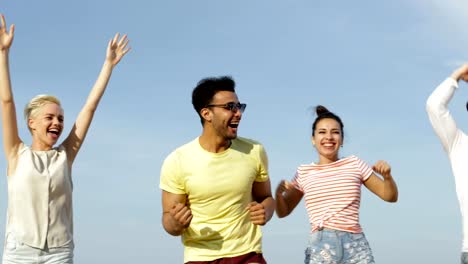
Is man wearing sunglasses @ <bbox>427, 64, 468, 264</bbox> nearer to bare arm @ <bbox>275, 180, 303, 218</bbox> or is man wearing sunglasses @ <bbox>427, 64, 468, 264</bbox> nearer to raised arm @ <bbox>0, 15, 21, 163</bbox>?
bare arm @ <bbox>275, 180, 303, 218</bbox>

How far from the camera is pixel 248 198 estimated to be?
786 centimetres

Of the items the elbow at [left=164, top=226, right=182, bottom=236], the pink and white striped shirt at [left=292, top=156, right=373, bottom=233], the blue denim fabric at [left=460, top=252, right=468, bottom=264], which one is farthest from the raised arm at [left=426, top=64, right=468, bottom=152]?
the elbow at [left=164, top=226, right=182, bottom=236]

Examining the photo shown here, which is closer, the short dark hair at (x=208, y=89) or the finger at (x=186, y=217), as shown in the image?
the finger at (x=186, y=217)

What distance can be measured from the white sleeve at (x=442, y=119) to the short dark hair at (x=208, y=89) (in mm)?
2263

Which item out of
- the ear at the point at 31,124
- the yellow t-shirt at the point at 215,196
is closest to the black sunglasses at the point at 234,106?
the yellow t-shirt at the point at 215,196

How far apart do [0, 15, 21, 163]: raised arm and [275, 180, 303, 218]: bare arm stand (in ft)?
10.6

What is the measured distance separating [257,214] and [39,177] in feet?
8.35

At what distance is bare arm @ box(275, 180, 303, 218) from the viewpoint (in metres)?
8.78

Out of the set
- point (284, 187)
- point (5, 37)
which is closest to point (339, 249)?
point (284, 187)

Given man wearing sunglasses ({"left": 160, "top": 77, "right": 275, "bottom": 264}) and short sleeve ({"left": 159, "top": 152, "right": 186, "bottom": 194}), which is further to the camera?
short sleeve ({"left": 159, "top": 152, "right": 186, "bottom": 194})

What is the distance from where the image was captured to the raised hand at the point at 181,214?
7.21 metres

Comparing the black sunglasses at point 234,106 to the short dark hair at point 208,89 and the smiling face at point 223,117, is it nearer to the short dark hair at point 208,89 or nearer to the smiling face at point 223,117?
the smiling face at point 223,117

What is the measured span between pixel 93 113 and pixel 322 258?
324cm

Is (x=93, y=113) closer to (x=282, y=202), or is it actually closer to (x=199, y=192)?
(x=199, y=192)
